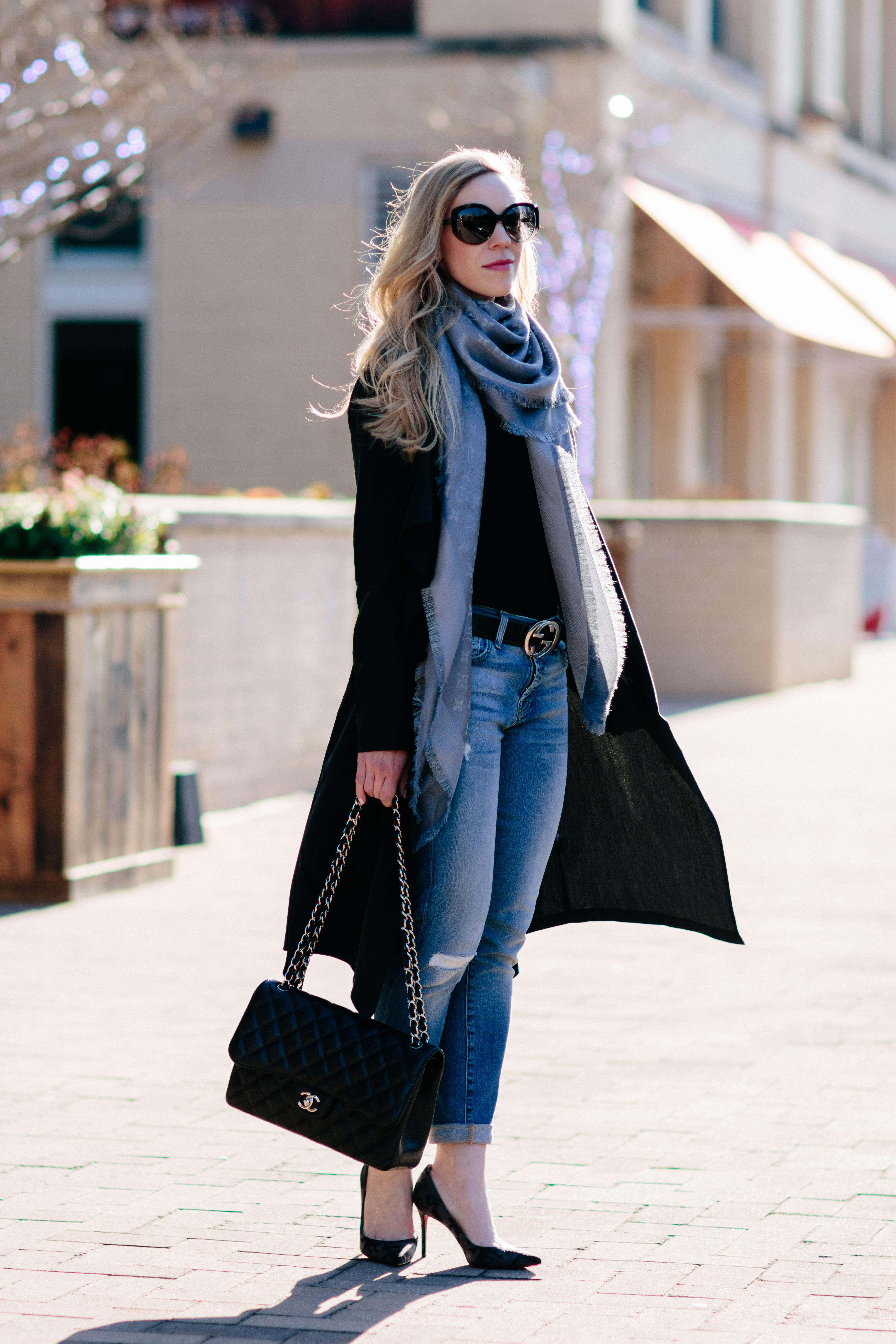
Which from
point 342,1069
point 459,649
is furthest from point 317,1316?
point 459,649

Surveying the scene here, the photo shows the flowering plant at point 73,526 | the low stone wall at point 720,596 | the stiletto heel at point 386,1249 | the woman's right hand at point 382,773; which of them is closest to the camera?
the woman's right hand at point 382,773

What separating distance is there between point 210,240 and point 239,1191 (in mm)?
17607

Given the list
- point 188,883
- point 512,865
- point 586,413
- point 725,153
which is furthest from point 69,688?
point 725,153

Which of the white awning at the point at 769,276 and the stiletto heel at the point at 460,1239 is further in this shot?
the white awning at the point at 769,276

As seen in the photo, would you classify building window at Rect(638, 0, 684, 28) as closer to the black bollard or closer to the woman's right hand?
the black bollard

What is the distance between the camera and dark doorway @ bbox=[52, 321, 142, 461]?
841 inches

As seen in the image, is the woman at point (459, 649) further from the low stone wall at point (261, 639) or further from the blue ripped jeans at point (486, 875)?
the low stone wall at point (261, 639)

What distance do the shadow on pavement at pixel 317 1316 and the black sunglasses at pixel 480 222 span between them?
1838 mm

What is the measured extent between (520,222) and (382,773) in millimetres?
1027

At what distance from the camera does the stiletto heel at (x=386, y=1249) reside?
3.84 metres

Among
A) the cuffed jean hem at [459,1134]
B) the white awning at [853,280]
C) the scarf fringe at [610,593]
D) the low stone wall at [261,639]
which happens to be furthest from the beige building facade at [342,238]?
the cuffed jean hem at [459,1134]

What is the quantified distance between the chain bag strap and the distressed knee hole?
3 centimetres

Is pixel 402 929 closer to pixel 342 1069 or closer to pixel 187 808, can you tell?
pixel 342 1069

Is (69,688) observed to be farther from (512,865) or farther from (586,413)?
(586,413)
